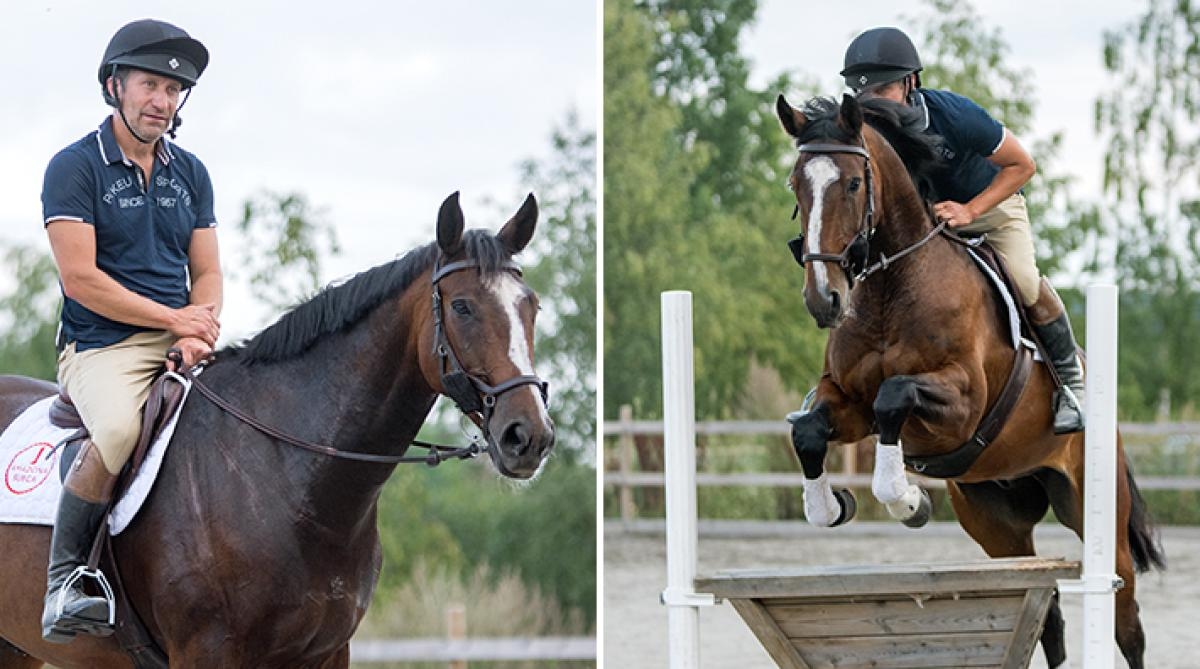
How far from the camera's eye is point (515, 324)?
3.73 metres

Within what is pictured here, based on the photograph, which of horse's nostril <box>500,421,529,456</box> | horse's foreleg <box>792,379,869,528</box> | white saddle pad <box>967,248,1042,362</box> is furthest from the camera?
white saddle pad <box>967,248,1042,362</box>

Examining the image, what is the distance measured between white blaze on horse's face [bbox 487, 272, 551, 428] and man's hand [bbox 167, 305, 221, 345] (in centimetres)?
105

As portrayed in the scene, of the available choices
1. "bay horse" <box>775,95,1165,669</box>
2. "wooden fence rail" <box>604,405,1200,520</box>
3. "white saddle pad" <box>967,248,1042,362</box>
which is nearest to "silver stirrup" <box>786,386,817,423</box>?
"bay horse" <box>775,95,1165,669</box>

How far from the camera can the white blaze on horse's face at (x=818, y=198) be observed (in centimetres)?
427

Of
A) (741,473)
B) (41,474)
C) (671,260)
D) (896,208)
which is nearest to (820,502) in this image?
(896,208)

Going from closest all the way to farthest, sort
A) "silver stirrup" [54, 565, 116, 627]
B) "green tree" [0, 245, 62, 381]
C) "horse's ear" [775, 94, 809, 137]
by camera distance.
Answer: "silver stirrup" [54, 565, 116, 627] → "horse's ear" [775, 94, 809, 137] → "green tree" [0, 245, 62, 381]

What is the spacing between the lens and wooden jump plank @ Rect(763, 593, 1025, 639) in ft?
13.0

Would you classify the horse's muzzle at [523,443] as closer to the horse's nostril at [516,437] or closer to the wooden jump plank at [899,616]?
the horse's nostril at [516,437]

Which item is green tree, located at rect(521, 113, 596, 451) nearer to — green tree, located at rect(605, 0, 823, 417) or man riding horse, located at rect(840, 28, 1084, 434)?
green tree, located at rect(605, 0, 823, 417)

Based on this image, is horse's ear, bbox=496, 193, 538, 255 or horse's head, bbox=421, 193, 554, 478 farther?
horse's ear, bbox=496, 193, 538, 255

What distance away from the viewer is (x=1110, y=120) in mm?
19172

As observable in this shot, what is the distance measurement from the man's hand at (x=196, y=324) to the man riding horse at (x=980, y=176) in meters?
2.39

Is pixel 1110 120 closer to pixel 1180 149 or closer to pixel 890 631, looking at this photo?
pixel 1180 149

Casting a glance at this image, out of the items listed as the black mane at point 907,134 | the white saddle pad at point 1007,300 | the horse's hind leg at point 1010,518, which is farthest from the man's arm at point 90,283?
the horse's hind leg at point 1010,518
